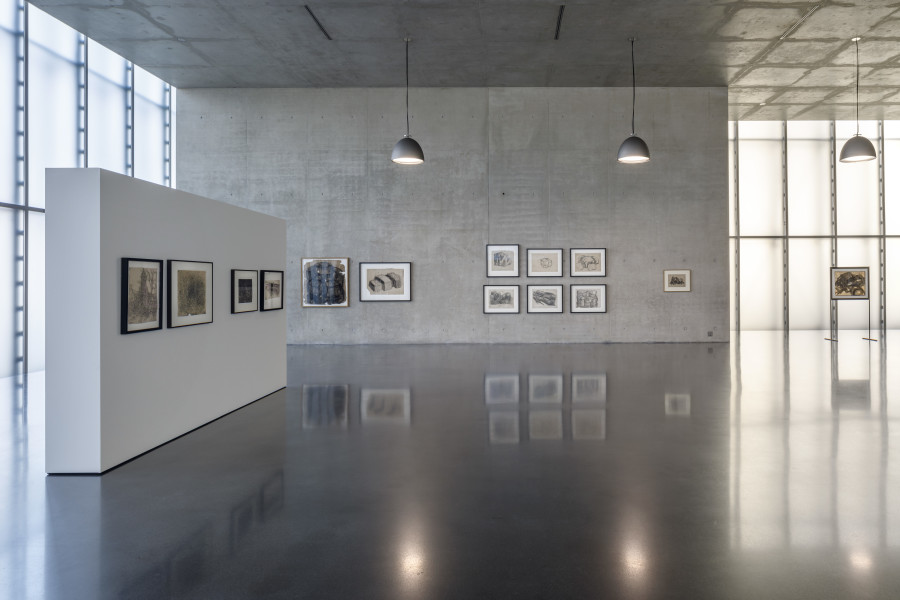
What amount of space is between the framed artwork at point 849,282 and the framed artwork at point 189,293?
58.3 ft

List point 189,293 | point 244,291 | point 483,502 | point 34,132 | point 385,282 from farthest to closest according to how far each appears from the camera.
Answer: point 385,282 < point 34,132 < point 244,291 < point 189,293 < point 483,502

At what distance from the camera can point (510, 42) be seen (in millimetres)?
13203

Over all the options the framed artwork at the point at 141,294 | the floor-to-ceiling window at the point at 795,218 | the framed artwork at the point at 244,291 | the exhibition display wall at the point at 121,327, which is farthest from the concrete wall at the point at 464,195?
the framed artwork at the point at 141,294

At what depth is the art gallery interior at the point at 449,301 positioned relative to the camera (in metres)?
3.98

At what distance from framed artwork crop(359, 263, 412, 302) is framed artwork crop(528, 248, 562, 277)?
3.37 m

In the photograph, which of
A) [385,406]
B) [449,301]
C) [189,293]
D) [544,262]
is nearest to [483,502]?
[385,406]

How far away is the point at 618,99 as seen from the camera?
647 inches

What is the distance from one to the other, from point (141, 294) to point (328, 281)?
10085mm

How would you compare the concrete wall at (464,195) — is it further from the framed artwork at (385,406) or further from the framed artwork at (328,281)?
the framed artwork at (385,406)

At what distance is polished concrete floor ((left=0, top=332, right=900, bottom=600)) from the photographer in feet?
11.3

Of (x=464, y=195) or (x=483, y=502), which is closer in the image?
(x=483, y=502)

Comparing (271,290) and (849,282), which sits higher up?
(849,282)

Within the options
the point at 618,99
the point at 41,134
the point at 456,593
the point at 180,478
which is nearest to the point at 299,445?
the point at 180,478

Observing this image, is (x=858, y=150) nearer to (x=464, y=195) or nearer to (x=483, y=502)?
(x=464, y=195)
